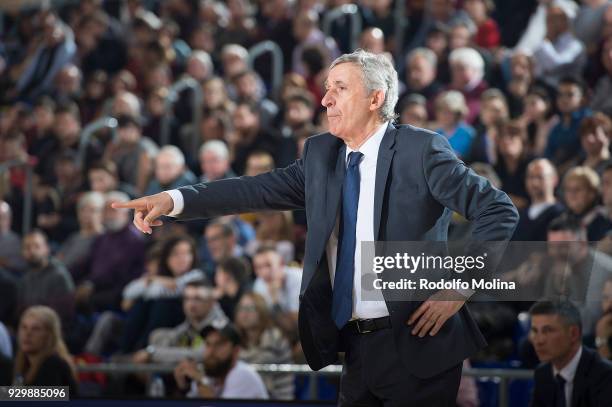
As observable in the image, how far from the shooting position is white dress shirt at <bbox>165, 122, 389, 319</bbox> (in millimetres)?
3365

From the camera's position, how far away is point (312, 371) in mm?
5645

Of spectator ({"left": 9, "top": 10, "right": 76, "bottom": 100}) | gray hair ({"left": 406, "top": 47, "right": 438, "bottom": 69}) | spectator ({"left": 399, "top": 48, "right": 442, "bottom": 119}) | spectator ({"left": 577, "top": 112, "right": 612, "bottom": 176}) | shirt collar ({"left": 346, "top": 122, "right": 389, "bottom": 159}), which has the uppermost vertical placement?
spectator ({"left": 9, "top": 10, "right": 76, "bottom": 100})

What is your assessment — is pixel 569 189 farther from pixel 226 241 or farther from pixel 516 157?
pixel 226 241

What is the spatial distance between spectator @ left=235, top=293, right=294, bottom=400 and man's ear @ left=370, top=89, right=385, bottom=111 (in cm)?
305

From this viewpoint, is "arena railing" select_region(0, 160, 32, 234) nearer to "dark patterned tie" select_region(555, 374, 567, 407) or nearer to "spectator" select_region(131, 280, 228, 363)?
"spectator" select_region(131, 280, 228, 363)

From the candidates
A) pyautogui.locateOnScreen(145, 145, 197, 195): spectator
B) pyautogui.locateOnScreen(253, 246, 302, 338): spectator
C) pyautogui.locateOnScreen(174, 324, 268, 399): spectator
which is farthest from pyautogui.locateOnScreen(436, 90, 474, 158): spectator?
pyautogui.locateOnScreen(174, 324, 268, 399): spectator

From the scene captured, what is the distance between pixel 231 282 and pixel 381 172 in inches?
143

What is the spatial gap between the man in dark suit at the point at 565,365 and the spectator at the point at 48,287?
365cm

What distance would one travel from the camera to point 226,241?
291 inches

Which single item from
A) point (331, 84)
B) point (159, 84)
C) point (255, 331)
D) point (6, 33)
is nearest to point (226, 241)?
point (255, 331)

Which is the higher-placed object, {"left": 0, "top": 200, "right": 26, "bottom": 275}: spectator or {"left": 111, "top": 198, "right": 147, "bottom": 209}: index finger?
{"left": 0, "top": 200, "right": 26, "bottom": 275}: spectator

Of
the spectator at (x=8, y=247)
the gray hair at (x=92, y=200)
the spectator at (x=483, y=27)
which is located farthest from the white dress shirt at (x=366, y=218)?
the spectator at (x=483, y=27)

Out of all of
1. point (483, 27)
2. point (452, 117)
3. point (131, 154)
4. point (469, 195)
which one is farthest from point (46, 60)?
point (469, 195)

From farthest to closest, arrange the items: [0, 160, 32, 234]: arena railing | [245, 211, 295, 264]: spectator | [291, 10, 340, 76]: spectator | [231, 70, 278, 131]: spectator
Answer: [291, 10, 340, 76]: spectator, [231, 70, 278, 131]: spectator, [0, 160, 32, 234]: arena railing, [245, 211, 295, 264]: spectator
